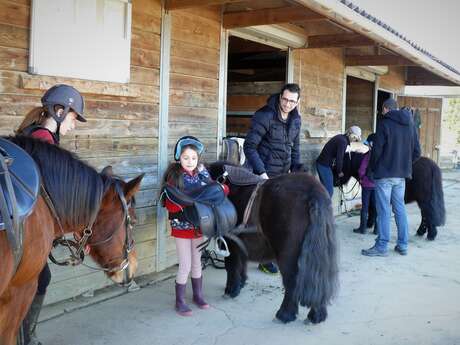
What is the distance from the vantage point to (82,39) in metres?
3.64

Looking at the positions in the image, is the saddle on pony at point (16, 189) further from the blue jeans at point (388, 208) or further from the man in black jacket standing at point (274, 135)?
the blue jeans at point (388, 208)

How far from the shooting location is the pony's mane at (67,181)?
2250mm

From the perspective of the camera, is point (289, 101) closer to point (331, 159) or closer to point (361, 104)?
point (331, 159)

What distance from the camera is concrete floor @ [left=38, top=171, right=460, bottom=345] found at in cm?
333

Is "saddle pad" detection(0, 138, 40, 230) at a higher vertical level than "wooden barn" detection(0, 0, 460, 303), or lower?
lower

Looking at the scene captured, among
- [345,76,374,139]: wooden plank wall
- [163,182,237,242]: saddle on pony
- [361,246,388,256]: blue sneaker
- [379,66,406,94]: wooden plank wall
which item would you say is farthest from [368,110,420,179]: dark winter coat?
[379,66,406,94]: wooden plank wall

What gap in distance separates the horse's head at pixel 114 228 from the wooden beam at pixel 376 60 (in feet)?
20.2

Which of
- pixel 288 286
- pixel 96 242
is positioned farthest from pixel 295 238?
pixel 96 242

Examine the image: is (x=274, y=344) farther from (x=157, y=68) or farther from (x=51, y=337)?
(x=157, y=68)

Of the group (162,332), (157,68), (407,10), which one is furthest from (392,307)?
(407,10)

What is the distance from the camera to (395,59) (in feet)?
25.1

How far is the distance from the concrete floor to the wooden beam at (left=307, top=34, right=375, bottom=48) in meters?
2.86

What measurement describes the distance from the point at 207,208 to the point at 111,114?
122 cm

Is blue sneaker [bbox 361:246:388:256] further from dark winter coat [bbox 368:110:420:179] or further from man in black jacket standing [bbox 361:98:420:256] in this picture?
dark winter coat [bbox 368:110:420:179]
